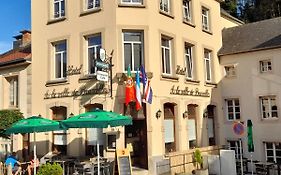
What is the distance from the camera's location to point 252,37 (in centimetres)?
2283

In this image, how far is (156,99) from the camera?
16656 millimetres

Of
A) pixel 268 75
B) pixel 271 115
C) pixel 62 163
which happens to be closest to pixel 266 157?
pixel 271 115

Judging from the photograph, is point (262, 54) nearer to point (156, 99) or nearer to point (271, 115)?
point (271, 115)

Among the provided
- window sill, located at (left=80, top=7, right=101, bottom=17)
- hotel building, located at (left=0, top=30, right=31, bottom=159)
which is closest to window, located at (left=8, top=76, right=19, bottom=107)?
hotel building, located at (left=0, top=30, right=31, bottom=159)

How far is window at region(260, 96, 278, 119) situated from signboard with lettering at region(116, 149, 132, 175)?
10.8m

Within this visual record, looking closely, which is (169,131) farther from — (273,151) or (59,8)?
(59,8)

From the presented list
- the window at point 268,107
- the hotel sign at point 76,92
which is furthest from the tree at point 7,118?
the window at point 268,107

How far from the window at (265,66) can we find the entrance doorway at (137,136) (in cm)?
915

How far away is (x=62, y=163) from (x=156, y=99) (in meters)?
5.18

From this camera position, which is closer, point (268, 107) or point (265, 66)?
point (268, 107)

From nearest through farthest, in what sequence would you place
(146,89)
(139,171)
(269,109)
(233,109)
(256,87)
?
(139,171)
(146,89)
(269,109)
(256,87)
(233,109)

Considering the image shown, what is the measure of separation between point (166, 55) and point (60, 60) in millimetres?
5632

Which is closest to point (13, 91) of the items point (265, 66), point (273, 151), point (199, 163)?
point (199, 163)

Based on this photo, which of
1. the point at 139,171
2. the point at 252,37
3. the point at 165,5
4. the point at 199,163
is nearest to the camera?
the point at 139,171
